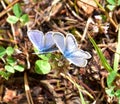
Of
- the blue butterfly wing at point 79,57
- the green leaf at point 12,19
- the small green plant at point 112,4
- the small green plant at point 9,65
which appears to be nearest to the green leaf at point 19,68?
the small green plant at point 9,65

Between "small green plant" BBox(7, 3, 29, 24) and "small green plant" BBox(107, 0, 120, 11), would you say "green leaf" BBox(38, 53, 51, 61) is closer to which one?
"small green plant" BBox(7, 3, 29, 24)

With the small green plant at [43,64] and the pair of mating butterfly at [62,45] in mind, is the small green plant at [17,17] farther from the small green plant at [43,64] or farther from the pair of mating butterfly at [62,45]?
the pair of mating butterfly at [62,45]

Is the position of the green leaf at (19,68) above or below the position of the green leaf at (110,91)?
above

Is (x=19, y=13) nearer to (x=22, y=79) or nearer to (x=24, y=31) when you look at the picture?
(x=24, y=31)

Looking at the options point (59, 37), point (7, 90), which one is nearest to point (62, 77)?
point (7, 90)

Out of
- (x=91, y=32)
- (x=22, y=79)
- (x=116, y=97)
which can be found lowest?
(x=116, y=97)

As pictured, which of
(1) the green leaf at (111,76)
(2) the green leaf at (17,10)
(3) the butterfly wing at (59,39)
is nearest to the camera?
(3) the butterfly wing at (59,39)

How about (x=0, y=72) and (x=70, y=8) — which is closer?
(x=0, y=72)

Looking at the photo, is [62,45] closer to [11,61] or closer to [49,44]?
[49,44]
